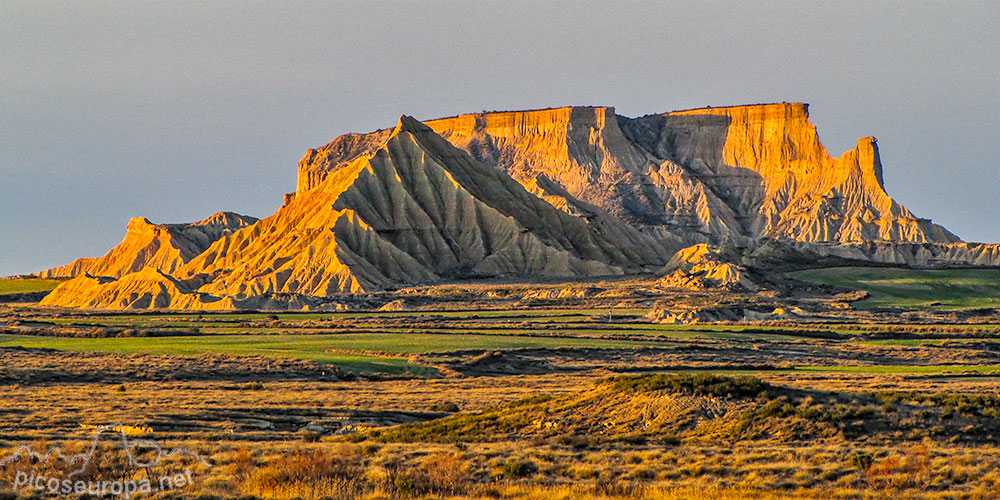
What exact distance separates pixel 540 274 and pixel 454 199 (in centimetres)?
2041

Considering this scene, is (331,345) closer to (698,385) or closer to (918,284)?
(698,385)

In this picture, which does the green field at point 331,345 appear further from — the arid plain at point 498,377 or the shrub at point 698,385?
the shrub at point 698,385

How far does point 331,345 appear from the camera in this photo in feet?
215

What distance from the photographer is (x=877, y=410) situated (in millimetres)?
30062

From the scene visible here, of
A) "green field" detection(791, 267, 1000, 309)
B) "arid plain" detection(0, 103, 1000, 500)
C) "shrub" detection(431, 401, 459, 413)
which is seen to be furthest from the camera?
"green field" detection(791, 267, 1000, 309)

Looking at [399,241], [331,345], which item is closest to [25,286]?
[399,241]

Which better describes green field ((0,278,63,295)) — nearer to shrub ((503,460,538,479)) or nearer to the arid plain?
the arid plain

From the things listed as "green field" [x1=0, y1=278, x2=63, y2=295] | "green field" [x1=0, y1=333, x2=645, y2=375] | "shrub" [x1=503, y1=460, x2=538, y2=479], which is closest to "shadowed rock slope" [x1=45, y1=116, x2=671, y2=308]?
"green field" [x1=0, y1=278, x2=63, y2=295]

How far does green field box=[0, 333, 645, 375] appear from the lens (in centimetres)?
5675

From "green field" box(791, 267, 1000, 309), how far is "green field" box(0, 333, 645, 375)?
67788 mm

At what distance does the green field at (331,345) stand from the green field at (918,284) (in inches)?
2669

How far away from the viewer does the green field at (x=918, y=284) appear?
132625 millimetres

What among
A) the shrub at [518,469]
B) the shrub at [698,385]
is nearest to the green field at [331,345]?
the shrub at [698,385]

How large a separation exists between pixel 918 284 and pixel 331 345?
326 feet
